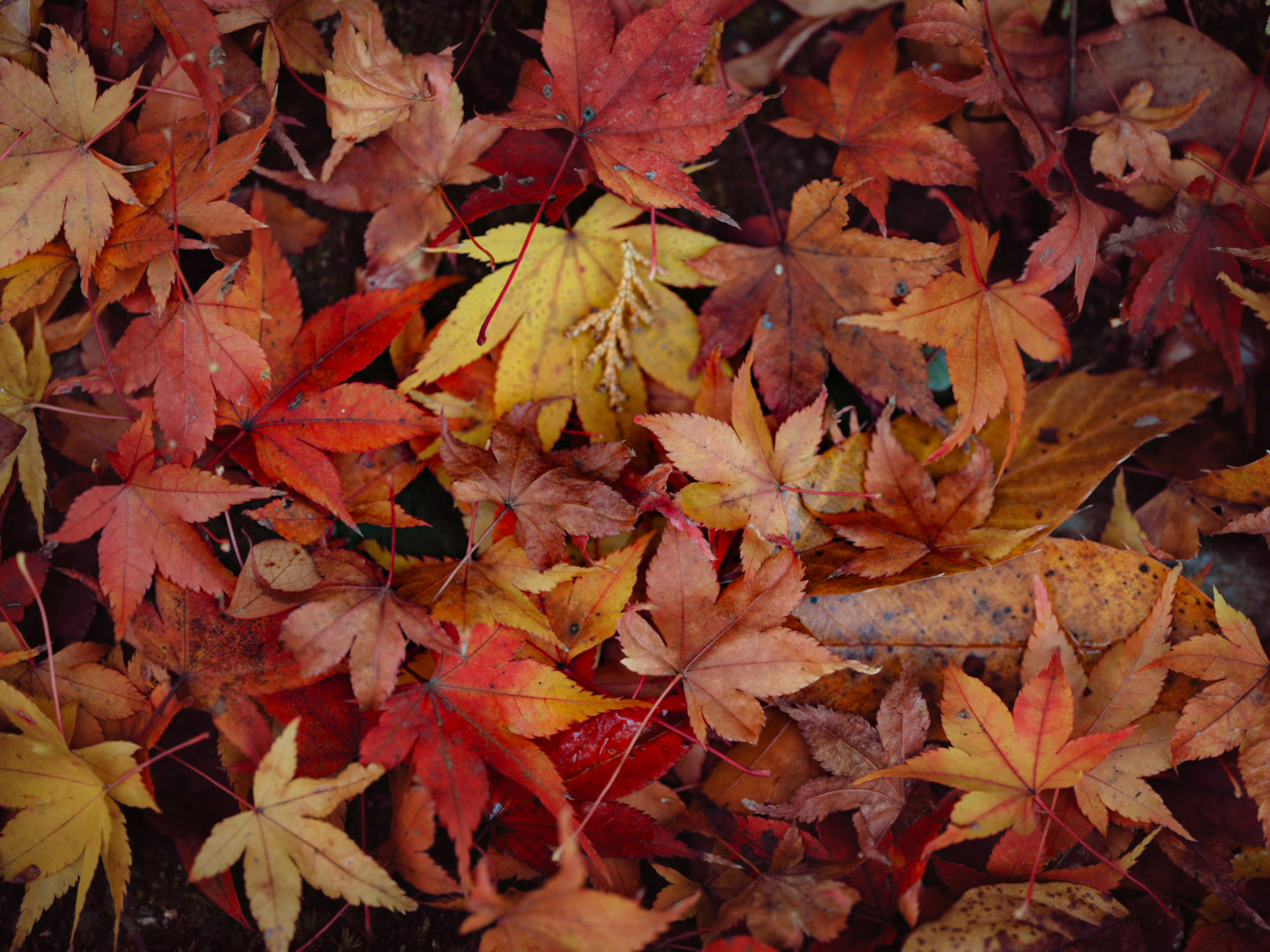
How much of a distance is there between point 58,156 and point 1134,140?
1.97 meters

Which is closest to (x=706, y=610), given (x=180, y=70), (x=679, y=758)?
(x=679, y=758)

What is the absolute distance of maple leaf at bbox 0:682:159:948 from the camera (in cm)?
127

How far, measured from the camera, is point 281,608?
1.27m

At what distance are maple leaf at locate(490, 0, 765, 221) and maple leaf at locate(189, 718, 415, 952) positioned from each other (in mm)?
1062

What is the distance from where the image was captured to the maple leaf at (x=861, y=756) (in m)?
1.36

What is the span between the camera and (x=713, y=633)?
1.32 m

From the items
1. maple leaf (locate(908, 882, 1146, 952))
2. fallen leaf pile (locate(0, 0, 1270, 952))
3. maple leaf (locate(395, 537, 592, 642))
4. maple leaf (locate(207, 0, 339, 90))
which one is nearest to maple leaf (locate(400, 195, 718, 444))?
fallen leaf pile (locate(0, 0, 1270, 952))

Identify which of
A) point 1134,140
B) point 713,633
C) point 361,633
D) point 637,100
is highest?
point 637,100

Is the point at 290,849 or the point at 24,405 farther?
the point at 24,405

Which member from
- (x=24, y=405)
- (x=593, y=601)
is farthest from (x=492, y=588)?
(x=24, y=405)

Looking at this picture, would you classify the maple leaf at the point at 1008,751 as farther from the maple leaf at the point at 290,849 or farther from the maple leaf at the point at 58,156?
the maple leaf at the point at 58,156

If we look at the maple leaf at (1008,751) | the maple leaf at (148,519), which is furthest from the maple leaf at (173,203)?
the maple leaf at (1008,751)

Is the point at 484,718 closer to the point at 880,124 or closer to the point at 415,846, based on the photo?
the point at 415,846

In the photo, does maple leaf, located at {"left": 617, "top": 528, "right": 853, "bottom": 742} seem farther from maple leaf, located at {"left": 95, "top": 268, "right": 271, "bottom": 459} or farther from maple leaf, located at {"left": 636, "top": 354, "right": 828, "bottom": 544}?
maple leaf, located at {"left": 95, "top": 268, "right": 271, "bottom": 459}
